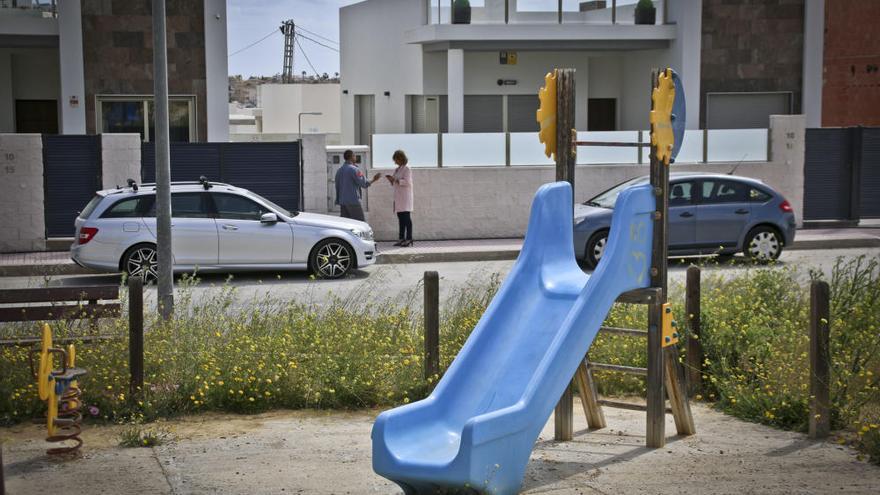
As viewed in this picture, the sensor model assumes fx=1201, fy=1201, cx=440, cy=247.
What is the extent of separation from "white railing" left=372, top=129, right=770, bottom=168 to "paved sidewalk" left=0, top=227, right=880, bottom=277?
1.70 metres

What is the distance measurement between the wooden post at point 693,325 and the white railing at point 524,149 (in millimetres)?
14042

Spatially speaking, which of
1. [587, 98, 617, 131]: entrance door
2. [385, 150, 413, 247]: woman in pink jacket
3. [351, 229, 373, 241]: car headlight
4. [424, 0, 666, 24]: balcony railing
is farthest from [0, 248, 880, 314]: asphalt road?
[587, 98, 617, 131]: entrance door

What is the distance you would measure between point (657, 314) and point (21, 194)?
16650 mm

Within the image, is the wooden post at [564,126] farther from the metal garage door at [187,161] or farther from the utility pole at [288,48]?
the utility pole at [288,48]

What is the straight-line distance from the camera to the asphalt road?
56.8ft

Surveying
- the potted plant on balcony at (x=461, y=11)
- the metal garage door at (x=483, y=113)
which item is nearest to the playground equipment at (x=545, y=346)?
the potted plant on balcony at (x=461, y=11)

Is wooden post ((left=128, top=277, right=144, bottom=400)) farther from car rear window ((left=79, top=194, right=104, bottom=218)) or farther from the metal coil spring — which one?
car rear window ((left=79, top=194, right=104, bottom=218))

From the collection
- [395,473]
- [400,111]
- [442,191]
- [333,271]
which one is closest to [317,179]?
[442,191]

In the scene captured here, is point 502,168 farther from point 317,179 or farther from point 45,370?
point 45,370

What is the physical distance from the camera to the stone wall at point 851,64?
1371 inches

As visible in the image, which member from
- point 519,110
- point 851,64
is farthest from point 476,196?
point 851,64

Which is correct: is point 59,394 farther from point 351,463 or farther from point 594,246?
point 594,246

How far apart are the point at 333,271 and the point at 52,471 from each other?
36.4 feet

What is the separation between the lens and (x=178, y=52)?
88.4 feet
